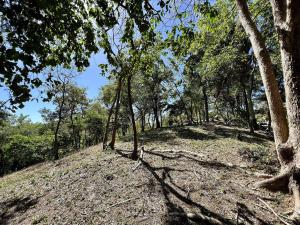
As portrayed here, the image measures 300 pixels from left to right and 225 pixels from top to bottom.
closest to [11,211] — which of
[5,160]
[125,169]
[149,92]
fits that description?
[125,169]

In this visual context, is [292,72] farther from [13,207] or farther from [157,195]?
[13,207]

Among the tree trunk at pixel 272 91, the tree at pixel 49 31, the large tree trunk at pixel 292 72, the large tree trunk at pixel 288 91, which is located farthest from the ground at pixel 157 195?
the tree at pixel 49 31

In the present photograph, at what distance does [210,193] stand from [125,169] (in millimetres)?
3091

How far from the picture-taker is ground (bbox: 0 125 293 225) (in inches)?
169

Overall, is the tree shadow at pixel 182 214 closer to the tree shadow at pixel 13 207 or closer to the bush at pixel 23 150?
the tree shadow at pixel 13 207

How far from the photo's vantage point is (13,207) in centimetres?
638

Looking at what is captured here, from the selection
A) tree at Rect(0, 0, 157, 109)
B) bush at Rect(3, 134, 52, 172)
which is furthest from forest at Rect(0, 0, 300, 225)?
bush at Rect(3, 134, 52, 172)

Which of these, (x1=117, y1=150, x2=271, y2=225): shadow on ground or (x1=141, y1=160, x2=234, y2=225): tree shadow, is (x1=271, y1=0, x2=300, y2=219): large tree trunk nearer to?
(x1=117, y1=150, x2=271, y2=225): shadow on ground

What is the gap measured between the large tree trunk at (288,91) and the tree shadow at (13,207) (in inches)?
263

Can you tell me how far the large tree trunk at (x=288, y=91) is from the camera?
3.85 metres

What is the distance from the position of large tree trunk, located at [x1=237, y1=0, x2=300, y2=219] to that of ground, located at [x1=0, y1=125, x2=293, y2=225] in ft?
2.35

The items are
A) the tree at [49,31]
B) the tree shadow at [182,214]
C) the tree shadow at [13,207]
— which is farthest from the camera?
the tree shadow at [13,207]

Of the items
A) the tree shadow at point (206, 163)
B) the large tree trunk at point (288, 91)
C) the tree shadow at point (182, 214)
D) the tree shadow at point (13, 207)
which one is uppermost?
the large tree trunk at point (288, 91)

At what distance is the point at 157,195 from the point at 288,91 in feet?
12.1
